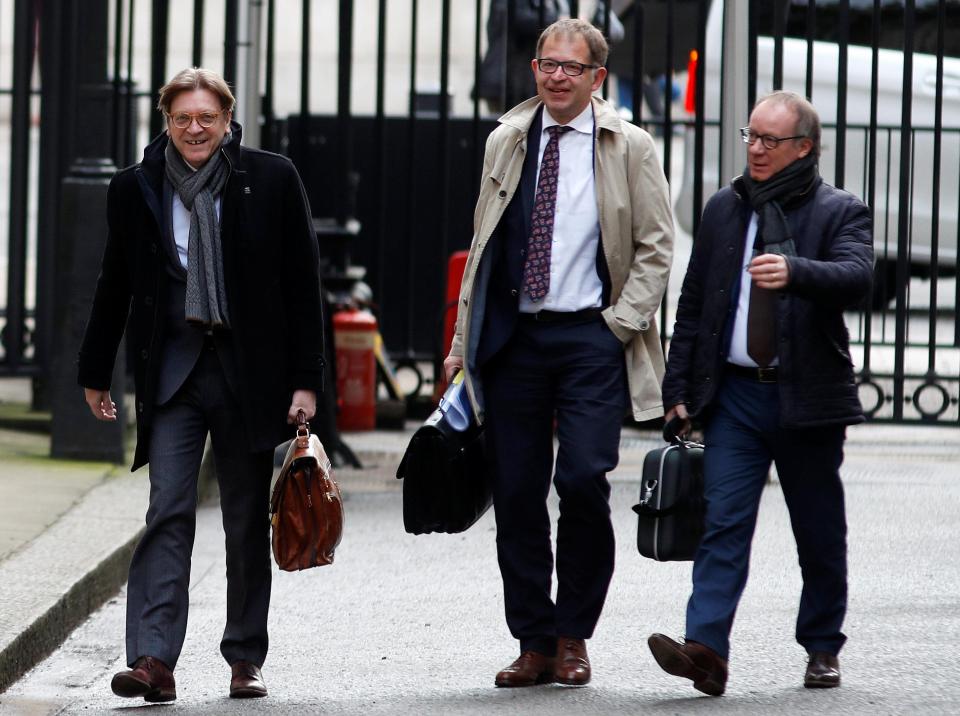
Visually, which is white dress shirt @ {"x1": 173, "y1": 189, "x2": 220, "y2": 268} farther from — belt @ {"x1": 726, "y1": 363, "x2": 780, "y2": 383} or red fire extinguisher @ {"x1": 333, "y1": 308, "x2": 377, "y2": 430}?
red fire extinguisher @ {"x1": 333, "y1": 308, "x2": 377, "y2": 430}

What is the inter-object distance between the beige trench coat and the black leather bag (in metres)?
0.06

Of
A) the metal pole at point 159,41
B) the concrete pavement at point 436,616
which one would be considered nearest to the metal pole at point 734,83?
the concrete pavement at point 436,616

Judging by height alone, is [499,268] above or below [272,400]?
above

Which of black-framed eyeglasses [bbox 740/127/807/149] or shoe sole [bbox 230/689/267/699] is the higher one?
black-framed eyeglasses [bbox 740/127/807/149]

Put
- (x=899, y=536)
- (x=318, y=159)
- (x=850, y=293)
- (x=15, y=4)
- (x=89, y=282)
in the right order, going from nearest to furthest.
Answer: (x=850, y=293) → (x=899, y=536) → (x=89, y=282) → (x=15, y=4) → (x=318, y=159)

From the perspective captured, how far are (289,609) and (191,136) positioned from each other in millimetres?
1912

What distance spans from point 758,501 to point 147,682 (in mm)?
1669

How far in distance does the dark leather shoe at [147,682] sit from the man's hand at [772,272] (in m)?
1.82

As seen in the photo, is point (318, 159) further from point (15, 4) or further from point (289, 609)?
point (289, 609)

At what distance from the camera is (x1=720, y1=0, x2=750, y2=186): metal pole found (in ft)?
27.1

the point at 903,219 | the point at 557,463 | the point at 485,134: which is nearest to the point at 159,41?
the point at 485,134

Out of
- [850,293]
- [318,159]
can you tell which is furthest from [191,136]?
[318,159]

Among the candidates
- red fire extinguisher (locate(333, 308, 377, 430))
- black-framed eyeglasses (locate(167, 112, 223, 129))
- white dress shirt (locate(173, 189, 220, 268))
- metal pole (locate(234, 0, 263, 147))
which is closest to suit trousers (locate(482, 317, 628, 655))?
white dress shirt (locate(173, 189, 220, 268))

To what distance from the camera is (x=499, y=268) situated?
5.12m
